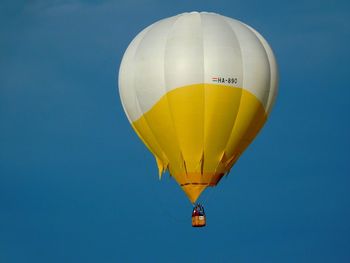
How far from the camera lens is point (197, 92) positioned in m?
98.9

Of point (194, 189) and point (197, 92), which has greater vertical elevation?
point (197, 92)

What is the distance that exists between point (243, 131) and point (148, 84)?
4366mm

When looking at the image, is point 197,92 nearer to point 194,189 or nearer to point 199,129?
point 199,129

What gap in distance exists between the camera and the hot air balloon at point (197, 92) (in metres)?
98.9

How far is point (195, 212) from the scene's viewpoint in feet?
327

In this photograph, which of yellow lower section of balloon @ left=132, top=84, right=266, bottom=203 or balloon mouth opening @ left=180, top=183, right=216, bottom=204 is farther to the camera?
balloon mouth opening @ left=180, top=183, right=216, bottom=204

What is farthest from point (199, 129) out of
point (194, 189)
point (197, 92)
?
point (194, 189)

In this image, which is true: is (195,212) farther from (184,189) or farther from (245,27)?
(245,27)

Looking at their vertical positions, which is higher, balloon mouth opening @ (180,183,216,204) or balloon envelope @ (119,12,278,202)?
balloon envelope @ (119,12,278,202)

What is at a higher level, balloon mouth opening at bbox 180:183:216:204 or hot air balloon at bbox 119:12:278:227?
hot air balloon at bbox 119:12:278:227

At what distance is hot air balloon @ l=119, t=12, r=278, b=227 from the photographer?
98875 mm

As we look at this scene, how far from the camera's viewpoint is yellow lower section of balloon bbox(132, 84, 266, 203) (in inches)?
3895

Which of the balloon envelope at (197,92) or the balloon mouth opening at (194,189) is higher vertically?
the balloon envelope at (197,92)

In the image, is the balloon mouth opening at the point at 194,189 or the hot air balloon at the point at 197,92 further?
the balloon mouth opening at the point at 194,189
